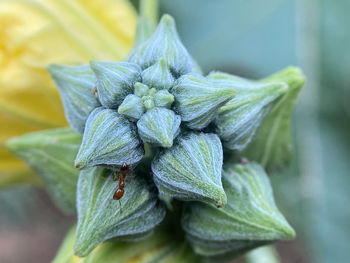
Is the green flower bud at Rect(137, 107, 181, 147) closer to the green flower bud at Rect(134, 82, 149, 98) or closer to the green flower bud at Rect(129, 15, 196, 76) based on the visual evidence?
the green flower bud at Rect(134, 82, 149, 98)

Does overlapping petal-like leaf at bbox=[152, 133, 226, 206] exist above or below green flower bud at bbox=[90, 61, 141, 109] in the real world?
below

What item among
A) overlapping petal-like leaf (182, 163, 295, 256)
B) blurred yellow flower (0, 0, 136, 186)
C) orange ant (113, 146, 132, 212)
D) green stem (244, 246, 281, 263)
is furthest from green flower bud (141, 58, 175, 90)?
green stem (244, 246, 281, 263)

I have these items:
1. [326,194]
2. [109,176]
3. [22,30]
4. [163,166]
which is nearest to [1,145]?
[22,30]

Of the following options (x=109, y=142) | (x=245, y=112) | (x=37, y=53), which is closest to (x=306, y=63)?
(x=37, y=53)

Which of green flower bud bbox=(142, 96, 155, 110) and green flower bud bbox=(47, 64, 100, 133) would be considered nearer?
green flower bud bbox=(142, 96, 155, 110)

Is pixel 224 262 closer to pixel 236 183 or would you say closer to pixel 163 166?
pixel 236 183

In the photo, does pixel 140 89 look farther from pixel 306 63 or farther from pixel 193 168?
pixel 306 63
